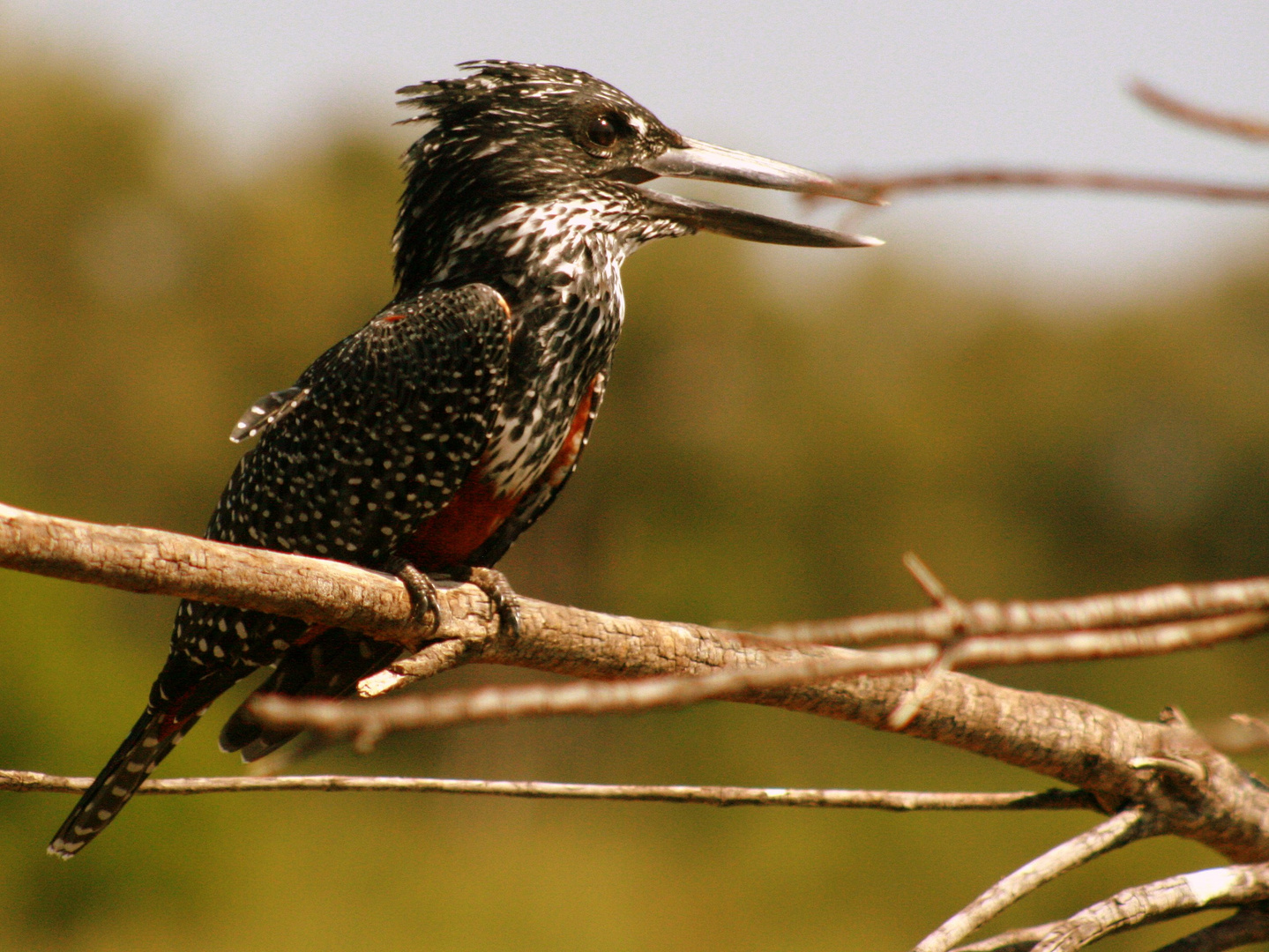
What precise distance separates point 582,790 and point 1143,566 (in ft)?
125

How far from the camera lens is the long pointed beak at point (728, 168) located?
338 centimetres

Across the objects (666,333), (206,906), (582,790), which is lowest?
(206,906)

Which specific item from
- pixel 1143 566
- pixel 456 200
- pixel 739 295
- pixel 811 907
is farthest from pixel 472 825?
pixel 456 200

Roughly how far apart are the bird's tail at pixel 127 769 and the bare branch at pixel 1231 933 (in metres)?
2.37

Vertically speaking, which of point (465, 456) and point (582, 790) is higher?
point (465, 456)

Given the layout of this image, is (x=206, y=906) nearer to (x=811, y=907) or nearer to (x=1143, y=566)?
(x=811, y=907)

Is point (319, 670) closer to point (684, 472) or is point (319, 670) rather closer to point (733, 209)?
point (733, 209)

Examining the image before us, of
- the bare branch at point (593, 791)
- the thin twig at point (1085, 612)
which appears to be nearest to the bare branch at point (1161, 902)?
the bare branch at point (593, 791)

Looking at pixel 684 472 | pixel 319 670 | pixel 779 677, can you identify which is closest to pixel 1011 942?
pixel 779 677

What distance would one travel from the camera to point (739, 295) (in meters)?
36.5

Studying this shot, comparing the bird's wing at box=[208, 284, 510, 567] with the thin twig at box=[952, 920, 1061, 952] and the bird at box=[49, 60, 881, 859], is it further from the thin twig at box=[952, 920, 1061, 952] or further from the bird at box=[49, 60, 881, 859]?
the thin twig at box=[952, 920, 1061, 952]

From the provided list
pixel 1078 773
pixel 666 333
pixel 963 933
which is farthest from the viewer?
pixel 666 333

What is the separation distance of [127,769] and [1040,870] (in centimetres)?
229

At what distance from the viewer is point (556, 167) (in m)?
3.40
